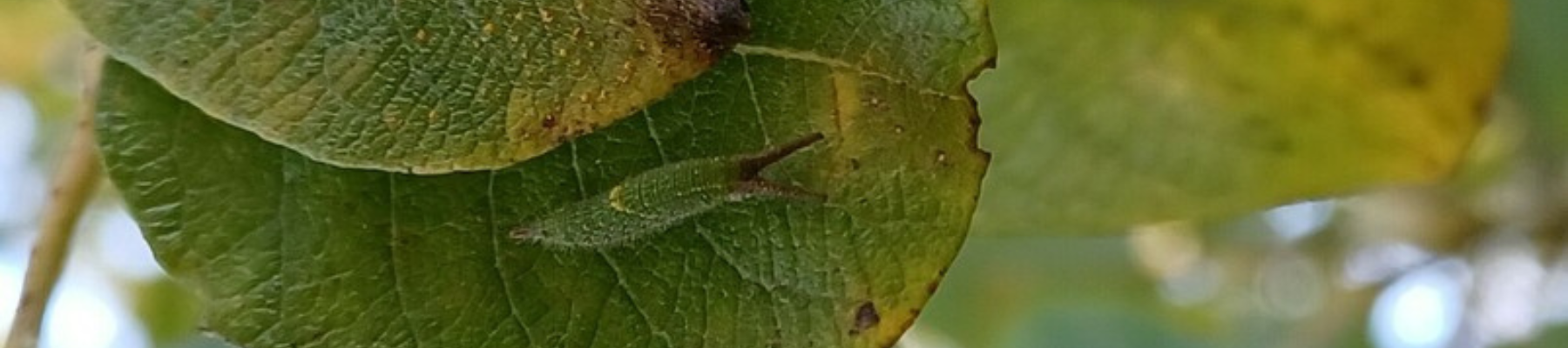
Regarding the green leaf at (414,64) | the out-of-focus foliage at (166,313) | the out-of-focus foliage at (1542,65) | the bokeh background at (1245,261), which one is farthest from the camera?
the out-of-focus foliage at (166,313)

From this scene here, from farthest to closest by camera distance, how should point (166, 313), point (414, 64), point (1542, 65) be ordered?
point (166, 313), point (1542, 65), point (414, 64)

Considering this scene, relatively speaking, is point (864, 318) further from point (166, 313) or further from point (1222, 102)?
point (166, 313)

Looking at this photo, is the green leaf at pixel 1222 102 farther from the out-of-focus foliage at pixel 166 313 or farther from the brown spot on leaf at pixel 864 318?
the out-of-focus foliage at pixel 166 313

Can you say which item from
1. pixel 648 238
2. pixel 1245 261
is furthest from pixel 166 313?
pixel 648 238

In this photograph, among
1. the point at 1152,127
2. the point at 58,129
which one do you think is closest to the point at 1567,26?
the point at 1152,127

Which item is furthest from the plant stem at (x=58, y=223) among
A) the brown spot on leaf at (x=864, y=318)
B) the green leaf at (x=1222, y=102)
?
the green leaf at (x=1222, y=102)

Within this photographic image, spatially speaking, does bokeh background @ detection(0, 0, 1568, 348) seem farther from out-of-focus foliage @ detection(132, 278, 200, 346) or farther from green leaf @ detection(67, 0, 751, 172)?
green leaf @ detection(67, 0, 751, 172)

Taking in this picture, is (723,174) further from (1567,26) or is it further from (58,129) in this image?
(58,129)
